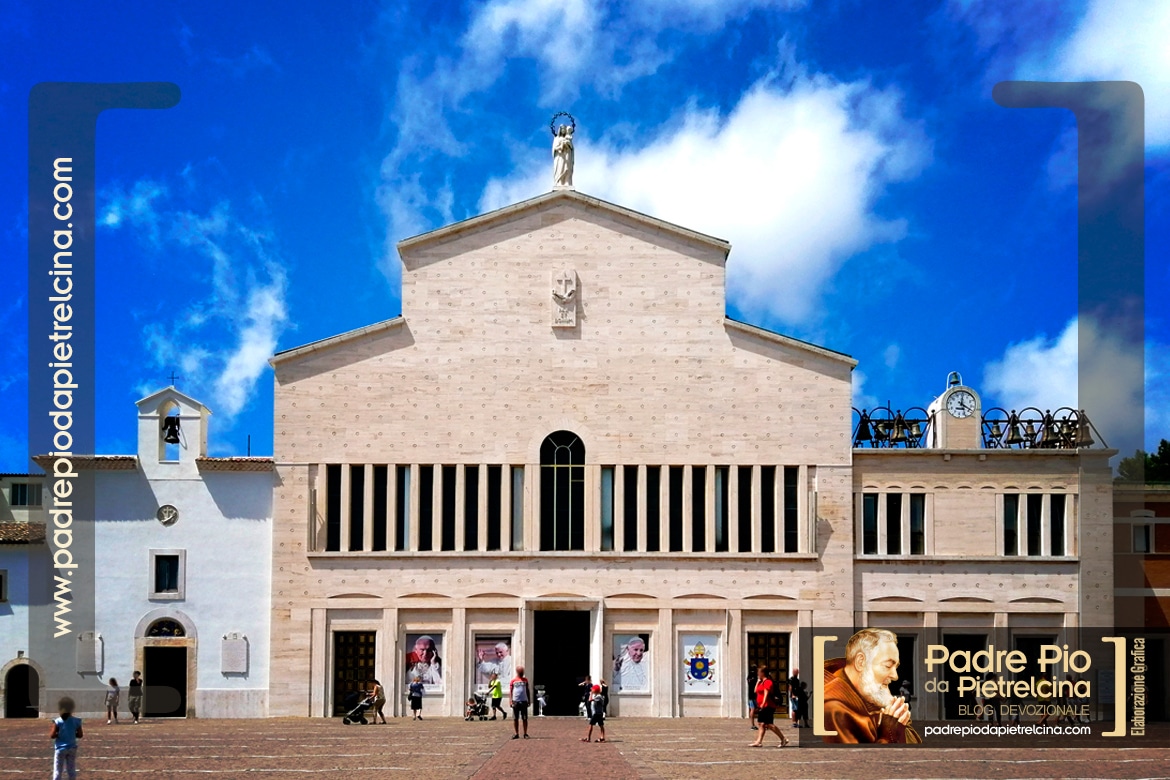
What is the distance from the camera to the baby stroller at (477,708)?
3916 cm

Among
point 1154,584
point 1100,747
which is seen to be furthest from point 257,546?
point 1154,584

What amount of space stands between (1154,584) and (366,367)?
2799 cm

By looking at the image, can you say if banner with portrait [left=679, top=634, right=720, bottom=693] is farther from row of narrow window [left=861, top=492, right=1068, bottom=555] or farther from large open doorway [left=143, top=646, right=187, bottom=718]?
large open doorway [left=143, top=646, right=187, bottom=718]

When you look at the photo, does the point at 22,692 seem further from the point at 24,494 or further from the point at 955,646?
the point at 955,646

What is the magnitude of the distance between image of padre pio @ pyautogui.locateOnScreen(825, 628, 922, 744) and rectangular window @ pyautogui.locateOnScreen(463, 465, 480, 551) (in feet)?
44.1

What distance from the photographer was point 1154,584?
43.6 meters

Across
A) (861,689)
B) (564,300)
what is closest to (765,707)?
(861,689)

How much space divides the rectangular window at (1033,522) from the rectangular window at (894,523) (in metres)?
4.35

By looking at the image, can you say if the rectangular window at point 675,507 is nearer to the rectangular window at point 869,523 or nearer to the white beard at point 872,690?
the rectangular window at point 869,523

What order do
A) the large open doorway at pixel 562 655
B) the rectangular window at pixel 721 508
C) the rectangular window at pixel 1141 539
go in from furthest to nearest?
the rectangular window at pixel 1141 539, the rectangular window at pixel 721 508, the large open doorway at pixel 562 655

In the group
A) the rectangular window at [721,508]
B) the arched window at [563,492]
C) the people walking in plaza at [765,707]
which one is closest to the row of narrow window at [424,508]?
the arched window at [563,492]

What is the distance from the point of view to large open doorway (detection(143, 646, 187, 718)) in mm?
40750

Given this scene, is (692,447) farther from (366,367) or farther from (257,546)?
(257,546)

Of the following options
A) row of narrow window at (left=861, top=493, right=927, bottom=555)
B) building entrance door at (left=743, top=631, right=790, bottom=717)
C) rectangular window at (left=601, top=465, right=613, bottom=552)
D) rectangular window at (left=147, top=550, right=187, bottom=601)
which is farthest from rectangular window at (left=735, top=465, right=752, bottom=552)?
rectangular window at (left=147, top=550, right=187, bottom=601)
